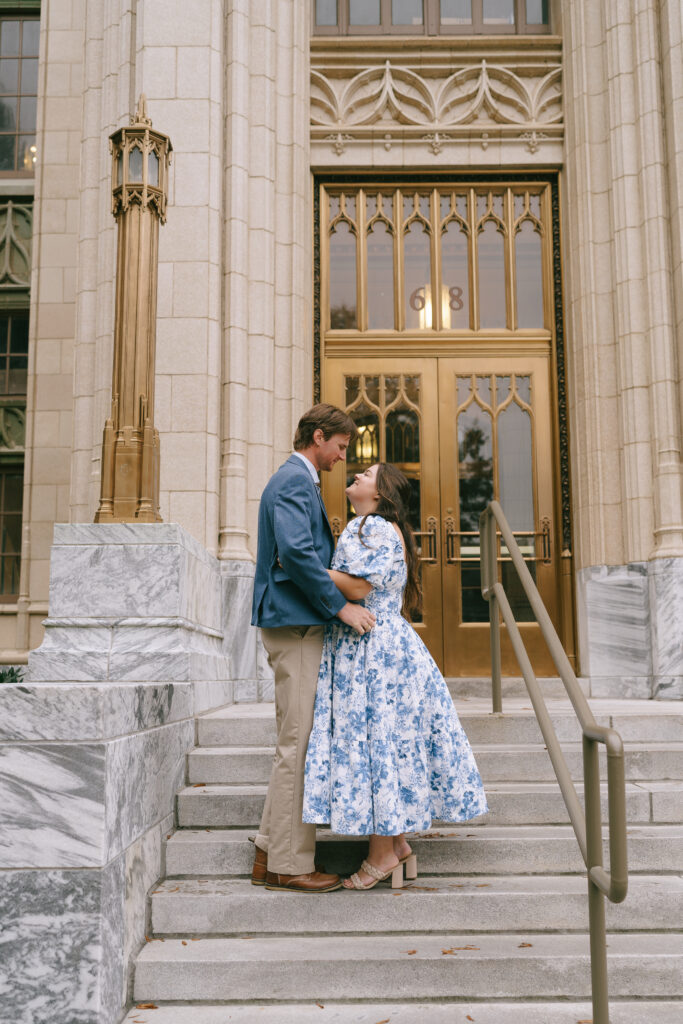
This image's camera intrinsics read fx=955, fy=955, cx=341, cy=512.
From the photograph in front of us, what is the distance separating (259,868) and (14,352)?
7385 mm

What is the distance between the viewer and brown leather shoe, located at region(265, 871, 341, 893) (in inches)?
168

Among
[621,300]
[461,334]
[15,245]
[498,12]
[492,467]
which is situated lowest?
[492,467]

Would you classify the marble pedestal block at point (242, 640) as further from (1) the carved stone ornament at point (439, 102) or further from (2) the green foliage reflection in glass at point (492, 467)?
(1) the carved stone ornament at point (439, 102)

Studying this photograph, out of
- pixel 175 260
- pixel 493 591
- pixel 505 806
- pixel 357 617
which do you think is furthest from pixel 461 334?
pixel 357 617

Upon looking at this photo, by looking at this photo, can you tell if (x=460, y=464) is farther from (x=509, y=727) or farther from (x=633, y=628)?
(x=509, y=727)

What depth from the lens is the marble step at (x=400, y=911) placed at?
418 centimetres

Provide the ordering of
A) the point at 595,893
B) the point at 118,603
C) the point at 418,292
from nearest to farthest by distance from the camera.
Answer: the point at 595,893
the point at 118,603
the point at 418,292

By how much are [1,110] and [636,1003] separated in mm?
10248

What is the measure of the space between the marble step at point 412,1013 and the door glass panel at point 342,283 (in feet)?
22.0

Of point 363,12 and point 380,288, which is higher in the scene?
point 363,12

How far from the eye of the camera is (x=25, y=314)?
10.2 meters

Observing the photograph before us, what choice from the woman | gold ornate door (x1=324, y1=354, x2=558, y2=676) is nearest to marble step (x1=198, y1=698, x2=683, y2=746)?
the woman

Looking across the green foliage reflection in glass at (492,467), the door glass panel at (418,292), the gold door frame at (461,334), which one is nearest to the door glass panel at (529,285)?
the gold door frame at (461,334)

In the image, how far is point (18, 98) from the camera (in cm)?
1029
